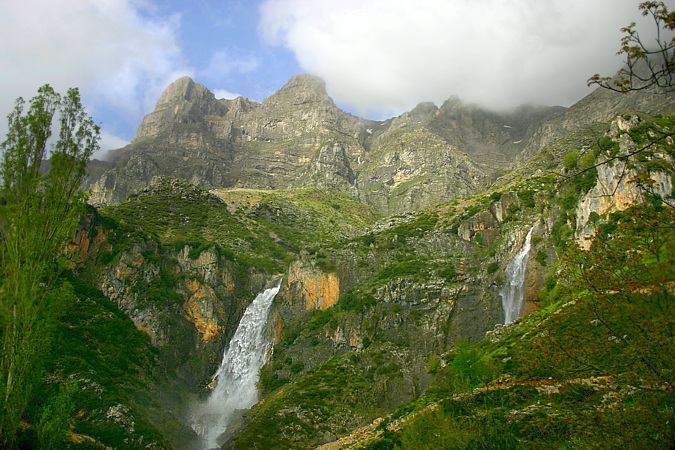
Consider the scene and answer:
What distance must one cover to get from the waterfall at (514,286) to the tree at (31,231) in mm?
46622

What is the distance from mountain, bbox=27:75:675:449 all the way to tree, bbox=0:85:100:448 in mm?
15475

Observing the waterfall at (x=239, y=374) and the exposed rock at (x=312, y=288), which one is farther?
the exposed rock at (x=312, y=288)

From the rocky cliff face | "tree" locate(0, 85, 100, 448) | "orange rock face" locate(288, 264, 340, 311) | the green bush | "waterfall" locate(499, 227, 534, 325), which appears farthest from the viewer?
"orange rock face" locate(288, 264, 340, 311)

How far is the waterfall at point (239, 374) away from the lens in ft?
205

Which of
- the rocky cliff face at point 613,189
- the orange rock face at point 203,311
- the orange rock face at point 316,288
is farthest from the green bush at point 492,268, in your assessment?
the orange rock face at point 203,311

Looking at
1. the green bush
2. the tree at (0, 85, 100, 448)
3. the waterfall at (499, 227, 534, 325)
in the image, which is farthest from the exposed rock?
the tree at (0, 85, 100, 448)

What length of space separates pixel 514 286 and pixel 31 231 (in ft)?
163

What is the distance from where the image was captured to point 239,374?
7619cm

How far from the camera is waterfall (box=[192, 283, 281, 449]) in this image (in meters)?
62.4

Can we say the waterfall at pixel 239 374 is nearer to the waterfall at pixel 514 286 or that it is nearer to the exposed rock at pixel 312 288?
the exposed rock at pixel 312 288

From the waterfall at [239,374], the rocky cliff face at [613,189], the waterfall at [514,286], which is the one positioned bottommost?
the waterfall at [239,374]

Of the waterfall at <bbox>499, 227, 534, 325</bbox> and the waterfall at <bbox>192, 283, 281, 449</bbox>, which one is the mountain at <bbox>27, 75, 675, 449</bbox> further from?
the waterfall at <bbox>192, 283, 281, 449</bbox>

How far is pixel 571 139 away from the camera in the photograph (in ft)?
347

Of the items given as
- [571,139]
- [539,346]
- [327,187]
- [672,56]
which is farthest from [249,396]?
[327,187]
